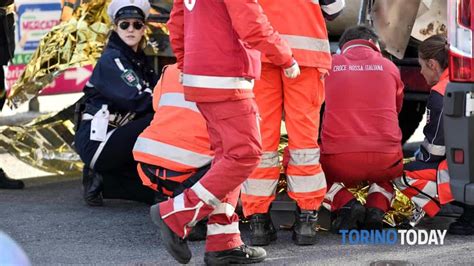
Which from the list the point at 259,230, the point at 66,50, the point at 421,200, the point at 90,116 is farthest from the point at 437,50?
the point at 66,50

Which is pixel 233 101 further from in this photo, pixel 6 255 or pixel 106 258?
pixel 6 255

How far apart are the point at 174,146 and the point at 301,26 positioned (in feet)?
2.79

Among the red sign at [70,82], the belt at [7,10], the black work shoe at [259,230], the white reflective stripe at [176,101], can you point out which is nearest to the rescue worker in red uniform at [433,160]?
the black work shoe at [259,230]

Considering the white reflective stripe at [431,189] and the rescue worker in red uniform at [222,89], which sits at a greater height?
the rescue worker in red uniform at [222,89]

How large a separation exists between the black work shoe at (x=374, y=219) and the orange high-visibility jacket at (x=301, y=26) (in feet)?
2.65

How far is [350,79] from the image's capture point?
5.60 meters

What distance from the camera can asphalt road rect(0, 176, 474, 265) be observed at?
5.11 meters

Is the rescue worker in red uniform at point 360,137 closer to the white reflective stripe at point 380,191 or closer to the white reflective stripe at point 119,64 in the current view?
the white reflective stripe at point 380,191

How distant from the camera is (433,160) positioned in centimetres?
557

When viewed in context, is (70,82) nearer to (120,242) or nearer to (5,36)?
(5,36)

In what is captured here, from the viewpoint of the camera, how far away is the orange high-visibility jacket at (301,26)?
521 centimetres

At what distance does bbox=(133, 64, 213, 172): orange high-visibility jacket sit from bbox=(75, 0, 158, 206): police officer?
2.29 ft

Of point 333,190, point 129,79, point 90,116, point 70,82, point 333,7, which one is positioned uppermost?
point 333,7

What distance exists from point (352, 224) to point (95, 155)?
5.23 ft
